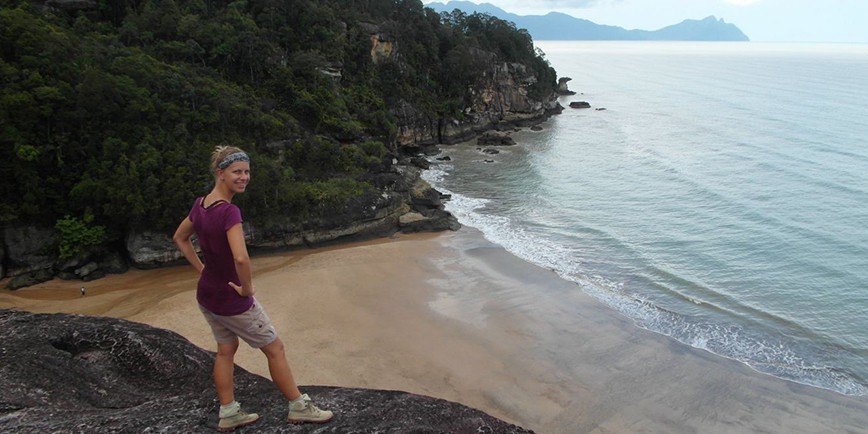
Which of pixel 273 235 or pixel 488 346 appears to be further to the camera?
pixel 273 235

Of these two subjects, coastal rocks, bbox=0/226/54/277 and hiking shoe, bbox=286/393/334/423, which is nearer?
hiking shoe, bbox=286/393/334/423

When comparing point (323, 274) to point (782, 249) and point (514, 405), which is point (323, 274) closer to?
point (514, 405)

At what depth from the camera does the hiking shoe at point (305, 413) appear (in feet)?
14.2

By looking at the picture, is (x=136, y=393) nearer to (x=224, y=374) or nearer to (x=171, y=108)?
(x=224, y=374)

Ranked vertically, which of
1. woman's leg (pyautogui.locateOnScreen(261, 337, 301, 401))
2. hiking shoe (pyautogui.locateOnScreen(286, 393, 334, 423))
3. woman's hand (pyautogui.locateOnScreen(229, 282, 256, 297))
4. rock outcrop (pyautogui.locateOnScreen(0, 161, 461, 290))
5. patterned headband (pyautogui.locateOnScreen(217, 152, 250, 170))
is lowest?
→ rock outcrop (pyautogui.locateOnScreen(0, 161, 461, 290))

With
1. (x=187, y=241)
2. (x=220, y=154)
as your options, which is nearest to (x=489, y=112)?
(x=187, y=241)

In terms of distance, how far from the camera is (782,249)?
22.5 metres

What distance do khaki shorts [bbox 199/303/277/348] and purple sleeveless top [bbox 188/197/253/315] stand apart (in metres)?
0.07

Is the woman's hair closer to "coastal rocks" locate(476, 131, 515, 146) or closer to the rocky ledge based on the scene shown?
the rocky ledge

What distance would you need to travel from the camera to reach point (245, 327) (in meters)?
4.52

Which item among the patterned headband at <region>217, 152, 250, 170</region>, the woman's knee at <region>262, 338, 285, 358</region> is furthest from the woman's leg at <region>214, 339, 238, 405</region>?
the patterned headband at <region>217, 152, 250, 170</region>

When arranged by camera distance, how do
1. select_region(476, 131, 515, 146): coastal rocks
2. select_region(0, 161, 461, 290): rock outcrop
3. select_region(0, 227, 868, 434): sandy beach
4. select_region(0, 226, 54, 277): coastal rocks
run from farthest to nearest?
1. select_region(476, 131, 515, 146): coastal rocks
2. select_region(0, 161, 461, 290): rock outcrop
3. select_region(0, 226, 54, 277): coastal rocks
4. select_region(0, 227, 868, 434): sandy beach

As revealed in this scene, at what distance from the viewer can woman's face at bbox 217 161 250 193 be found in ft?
14.0

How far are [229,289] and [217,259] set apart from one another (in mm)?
291
